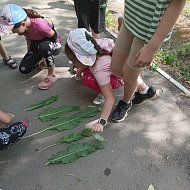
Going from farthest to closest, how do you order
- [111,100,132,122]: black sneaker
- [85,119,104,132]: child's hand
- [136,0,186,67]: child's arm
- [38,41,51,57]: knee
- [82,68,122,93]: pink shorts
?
[38,41,51,57]: knee, [82,68,122,93]: pink shorts, [111,100,132,122]: black sneaker, [85,119,104,132]: child's hand, [136,0,186,67]: child's arm

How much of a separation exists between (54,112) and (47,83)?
0.47 metres

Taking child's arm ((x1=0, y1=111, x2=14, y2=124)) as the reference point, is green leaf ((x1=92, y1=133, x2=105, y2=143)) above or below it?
above

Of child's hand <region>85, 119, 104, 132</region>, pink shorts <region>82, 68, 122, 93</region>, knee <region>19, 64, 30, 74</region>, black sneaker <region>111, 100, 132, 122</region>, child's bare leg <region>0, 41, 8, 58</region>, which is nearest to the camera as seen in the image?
child's hand <region>85, 119, 104, 132</region>

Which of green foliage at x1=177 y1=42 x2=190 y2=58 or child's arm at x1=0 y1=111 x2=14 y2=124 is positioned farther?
green foliage at x1=177 y1=42 x2=190 y2=58

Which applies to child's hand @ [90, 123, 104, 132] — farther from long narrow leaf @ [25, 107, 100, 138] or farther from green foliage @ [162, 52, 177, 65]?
green foliage @ [162, 52, 177, 65]

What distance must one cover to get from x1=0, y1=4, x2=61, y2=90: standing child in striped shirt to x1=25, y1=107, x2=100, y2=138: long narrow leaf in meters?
0.55

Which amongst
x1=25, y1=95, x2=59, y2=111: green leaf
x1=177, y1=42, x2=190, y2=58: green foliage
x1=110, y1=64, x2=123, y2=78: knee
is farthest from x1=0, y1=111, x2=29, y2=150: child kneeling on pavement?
x1=177, y1=42, x2=190, y2=58: green foliage

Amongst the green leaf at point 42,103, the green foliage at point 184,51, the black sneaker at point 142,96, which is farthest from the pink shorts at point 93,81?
the green foliage at point 184,51

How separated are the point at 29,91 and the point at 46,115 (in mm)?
471

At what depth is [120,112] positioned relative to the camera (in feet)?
9.30

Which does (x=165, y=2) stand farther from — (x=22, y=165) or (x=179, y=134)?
(x=22, y=165)

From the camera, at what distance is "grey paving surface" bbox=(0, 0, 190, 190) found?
2.29 meters

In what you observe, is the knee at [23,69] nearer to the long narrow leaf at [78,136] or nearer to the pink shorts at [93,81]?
the pink shorts at [93,81]

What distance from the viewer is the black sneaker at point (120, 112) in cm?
283
